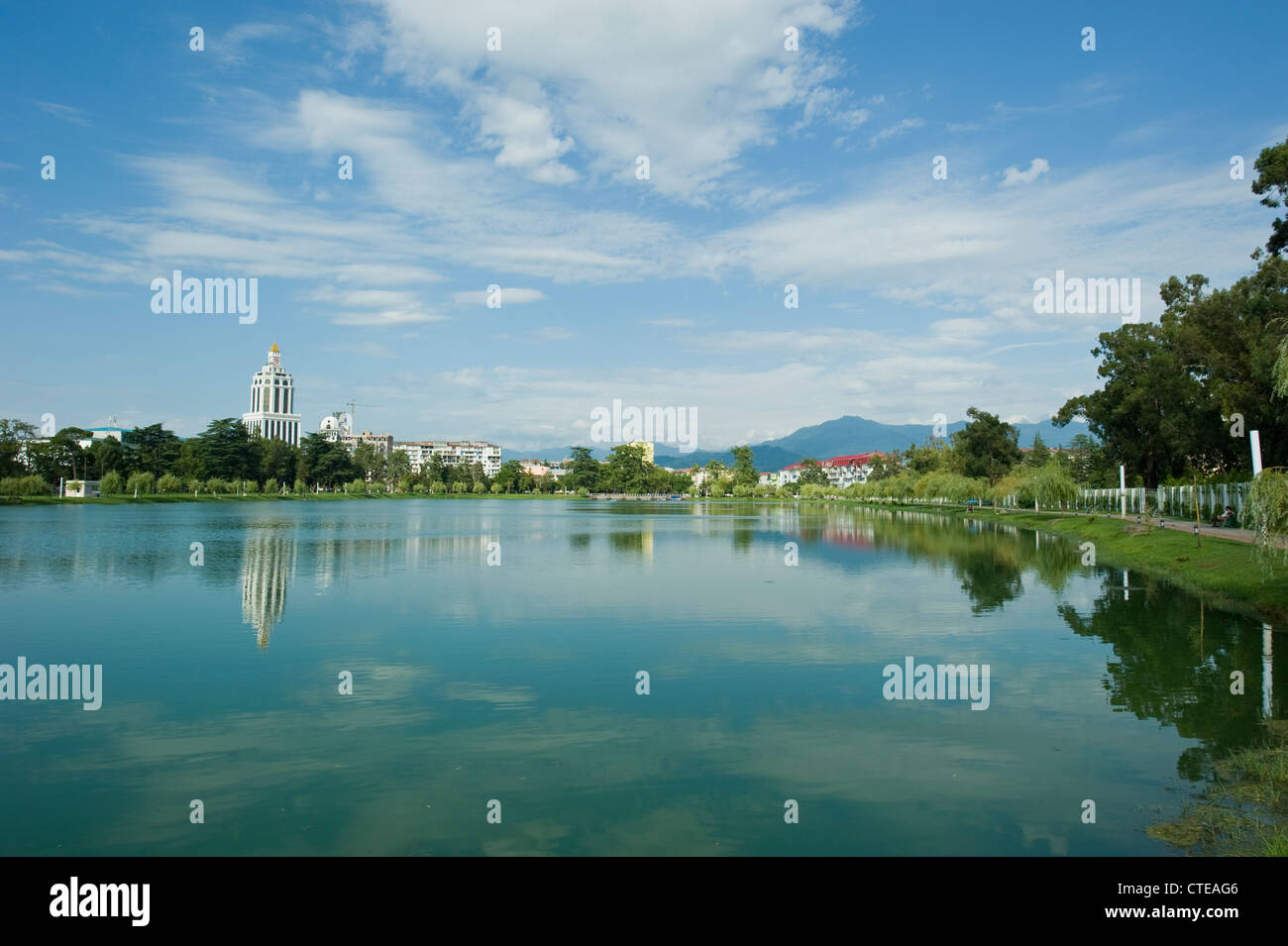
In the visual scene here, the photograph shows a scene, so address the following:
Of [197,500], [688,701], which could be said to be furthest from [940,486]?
[197,500]

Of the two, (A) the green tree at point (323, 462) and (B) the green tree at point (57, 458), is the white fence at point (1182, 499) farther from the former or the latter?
(A) the green tree at point (323, 462)

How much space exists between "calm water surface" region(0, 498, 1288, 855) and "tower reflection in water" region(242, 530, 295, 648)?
8.7 inches

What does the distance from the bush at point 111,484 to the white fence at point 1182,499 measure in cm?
8710

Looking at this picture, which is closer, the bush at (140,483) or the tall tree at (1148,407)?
the tall tree at (1148,407)

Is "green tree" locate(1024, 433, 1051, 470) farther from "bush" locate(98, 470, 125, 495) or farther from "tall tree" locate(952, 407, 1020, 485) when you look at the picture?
"bush" locate(98, 470, 125, 495)

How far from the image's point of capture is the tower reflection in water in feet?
→ 52.7

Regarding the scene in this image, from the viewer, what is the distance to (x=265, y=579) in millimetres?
21875

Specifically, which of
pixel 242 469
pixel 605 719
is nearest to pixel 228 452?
pixel 242 469

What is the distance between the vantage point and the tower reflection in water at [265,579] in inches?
632

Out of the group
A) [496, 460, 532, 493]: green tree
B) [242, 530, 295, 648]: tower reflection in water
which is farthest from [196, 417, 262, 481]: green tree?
[242, 530, 295, 648]: tower reflection in water

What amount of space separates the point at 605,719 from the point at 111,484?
299 ft

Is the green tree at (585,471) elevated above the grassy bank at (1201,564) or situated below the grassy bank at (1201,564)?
above

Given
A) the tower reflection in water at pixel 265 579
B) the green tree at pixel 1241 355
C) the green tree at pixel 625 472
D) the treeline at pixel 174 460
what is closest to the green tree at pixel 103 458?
the treeline at pixel 174 460

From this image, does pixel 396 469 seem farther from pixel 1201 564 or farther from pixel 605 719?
pixel 605 719
